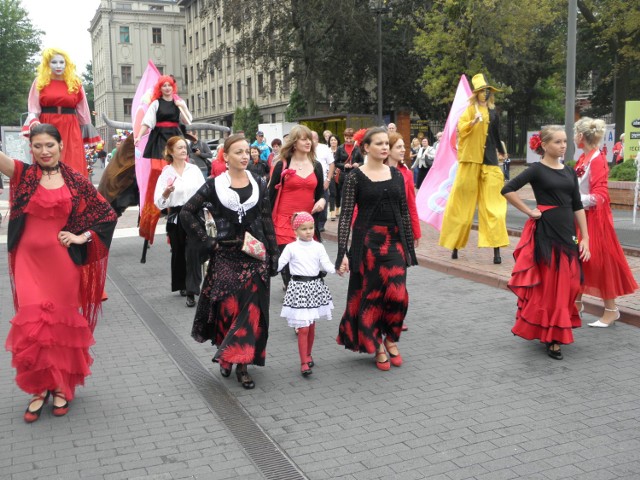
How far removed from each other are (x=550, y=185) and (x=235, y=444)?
329cm

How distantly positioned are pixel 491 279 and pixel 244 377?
4467 millimetres

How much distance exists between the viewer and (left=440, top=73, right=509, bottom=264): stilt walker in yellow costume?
388 inches

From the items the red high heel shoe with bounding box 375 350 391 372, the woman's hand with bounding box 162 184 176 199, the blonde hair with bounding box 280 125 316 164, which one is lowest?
the red high heel shoe with bounding box 375 350 391 372

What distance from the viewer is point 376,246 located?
583cm

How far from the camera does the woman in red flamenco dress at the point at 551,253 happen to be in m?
5.96

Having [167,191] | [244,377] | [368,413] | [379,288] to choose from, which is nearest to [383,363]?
[379,288]

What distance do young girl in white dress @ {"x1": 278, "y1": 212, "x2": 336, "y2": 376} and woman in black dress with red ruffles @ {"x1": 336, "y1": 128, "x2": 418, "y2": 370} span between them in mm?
200

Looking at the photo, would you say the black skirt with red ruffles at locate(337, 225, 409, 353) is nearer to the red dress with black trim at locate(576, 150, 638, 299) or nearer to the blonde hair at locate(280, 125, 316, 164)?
the blonde hair at locate(280, 125, 316, 164)

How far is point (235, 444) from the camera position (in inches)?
174

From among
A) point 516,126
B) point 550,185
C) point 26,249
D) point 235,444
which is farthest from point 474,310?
point 516,126

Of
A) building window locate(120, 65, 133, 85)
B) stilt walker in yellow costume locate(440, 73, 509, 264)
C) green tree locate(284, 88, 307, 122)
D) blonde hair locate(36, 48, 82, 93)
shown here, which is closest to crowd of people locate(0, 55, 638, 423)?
blonde hair locate(36, 48, 82, 93)

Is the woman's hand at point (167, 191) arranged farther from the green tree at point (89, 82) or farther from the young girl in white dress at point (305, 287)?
the green tree at point (89, 82)

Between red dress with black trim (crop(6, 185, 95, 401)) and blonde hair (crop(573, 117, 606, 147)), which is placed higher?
blonde hair (crop(573, 117, 606, 147))

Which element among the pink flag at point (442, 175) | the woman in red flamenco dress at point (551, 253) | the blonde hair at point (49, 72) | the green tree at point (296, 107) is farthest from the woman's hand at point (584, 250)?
the green tree at point (296, 107)
